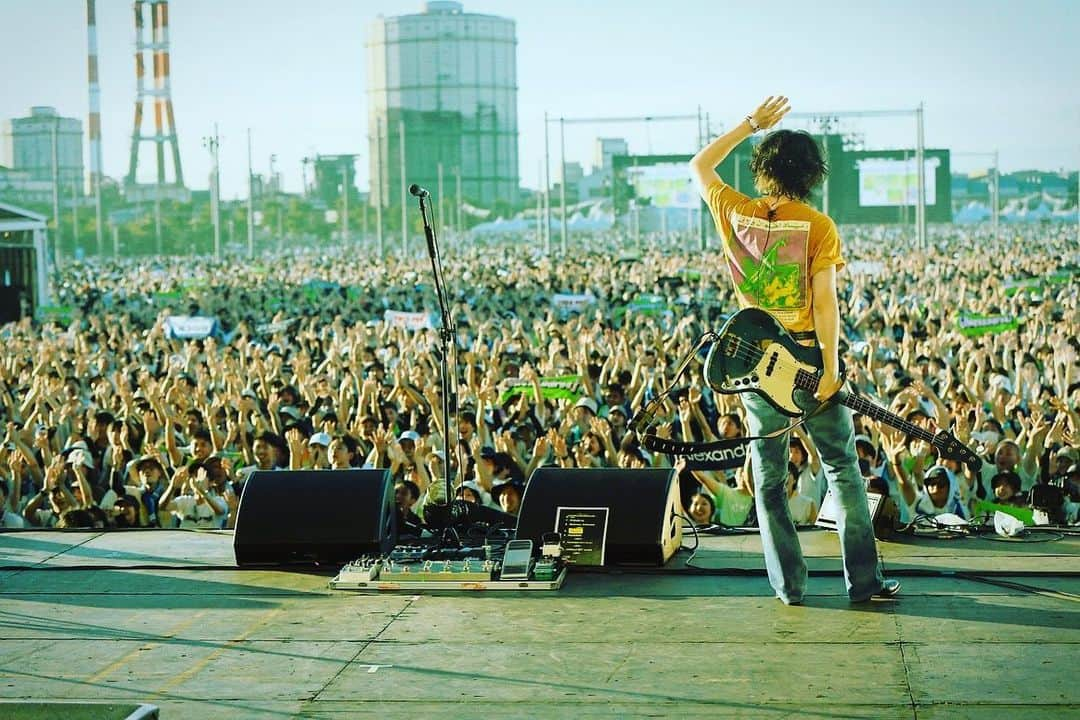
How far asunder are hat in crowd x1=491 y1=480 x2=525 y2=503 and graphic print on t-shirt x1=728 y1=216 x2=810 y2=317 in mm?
3740

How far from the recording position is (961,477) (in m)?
9.62

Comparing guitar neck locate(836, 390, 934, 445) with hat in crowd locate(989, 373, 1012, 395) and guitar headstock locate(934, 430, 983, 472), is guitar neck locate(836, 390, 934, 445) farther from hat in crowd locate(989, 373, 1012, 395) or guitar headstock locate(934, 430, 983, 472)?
hat in crowd locate(989, 373, 1012, 395)

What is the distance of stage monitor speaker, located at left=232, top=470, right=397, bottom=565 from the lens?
23.8ft

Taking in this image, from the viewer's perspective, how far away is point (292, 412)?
13.9 meters

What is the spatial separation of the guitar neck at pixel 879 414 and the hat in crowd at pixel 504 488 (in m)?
3.77

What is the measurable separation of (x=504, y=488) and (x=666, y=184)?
245 feet

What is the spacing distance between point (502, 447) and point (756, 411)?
18.6 ft

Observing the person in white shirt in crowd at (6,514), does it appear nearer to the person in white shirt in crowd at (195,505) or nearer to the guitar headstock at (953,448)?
the person in white shirt in crowd at (195,505)

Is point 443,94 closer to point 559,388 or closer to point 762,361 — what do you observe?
point 559,388

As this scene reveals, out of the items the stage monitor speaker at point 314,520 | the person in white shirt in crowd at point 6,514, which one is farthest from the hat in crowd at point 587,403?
the stage monitor speaker at point 314,520

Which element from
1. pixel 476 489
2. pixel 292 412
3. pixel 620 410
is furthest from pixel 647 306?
pixel 476 489

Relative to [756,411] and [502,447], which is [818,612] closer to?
[756,411]

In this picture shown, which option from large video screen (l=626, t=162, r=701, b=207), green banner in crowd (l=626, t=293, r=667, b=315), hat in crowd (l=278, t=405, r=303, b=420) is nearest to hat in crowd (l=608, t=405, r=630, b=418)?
hat in crowd (l=278, t=405, r=303, b=420)

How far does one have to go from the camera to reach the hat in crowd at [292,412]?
13.7 m
